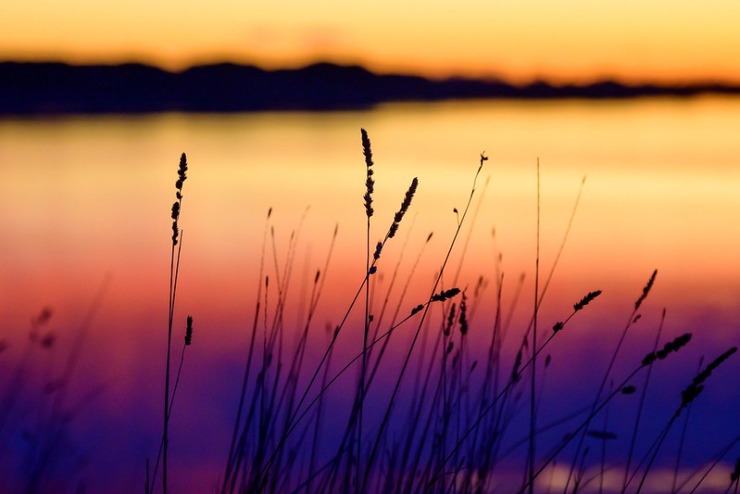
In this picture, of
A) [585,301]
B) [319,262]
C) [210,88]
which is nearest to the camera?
[585,301]

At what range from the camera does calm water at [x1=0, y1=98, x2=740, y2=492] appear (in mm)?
4816

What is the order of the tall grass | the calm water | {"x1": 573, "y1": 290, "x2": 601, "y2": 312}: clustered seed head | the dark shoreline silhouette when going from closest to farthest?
{"x1": 573, "y1": 290, "x2": 601, "y2": 312}: clustered seed head, the tall grass, the calm water, the dark shoreline silhouette

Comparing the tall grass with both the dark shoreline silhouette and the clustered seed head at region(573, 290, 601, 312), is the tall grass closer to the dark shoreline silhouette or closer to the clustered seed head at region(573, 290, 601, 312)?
the clustered seed head at region(573, 290, 601, 312)

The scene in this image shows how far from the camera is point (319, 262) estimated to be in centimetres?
855

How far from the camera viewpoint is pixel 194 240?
990 cm

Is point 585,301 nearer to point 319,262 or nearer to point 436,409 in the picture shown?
point 436,409

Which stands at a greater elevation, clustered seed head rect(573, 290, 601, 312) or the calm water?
clustered seed head rect(573, 290, 601, 312)

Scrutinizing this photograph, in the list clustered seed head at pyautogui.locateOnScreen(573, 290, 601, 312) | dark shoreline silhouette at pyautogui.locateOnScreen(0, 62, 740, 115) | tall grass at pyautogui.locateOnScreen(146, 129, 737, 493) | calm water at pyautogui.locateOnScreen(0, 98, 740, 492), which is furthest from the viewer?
dark shoreline silhouette at pyautogui.locateOnScreen(0, 62, 740, 115)

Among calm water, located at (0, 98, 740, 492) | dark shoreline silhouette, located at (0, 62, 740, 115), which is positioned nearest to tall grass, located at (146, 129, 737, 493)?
calm water, located at (0, 98, 740, 492)

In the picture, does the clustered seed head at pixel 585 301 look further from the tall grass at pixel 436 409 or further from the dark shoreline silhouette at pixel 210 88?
the dark shoreline silhouette at pixel 210 88

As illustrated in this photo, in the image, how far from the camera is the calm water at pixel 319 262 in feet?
15.8

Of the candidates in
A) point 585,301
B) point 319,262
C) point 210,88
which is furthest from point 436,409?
point 210,88

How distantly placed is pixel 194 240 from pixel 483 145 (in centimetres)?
1496

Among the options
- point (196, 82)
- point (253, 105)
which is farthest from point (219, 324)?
point (196, 82)
